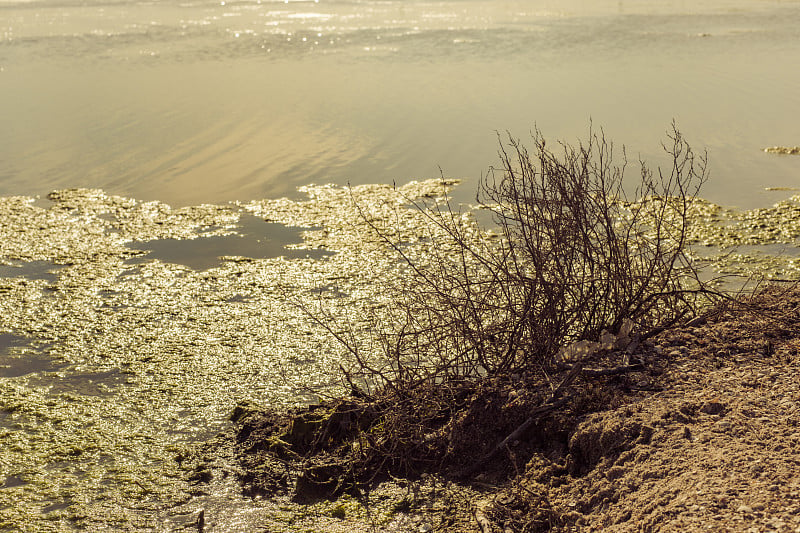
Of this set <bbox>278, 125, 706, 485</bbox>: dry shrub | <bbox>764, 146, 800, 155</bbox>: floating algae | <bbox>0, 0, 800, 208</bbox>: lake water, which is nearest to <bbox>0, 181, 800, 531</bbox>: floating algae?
<bbox>278, 125, 706, 485</bbox>: dry shrub

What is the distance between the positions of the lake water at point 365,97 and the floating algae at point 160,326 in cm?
103

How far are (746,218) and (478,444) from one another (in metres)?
4.98

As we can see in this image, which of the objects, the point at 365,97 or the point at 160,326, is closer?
the point at 160,326

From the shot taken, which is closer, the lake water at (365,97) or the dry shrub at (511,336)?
the dry shrub at (511,336)

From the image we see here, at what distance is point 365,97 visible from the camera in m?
14.0

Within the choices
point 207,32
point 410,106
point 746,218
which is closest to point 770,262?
point 746,218

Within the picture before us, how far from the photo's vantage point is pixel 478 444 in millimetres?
4262

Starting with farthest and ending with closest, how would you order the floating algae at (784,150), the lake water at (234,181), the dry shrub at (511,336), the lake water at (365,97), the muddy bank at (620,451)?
the floating algae at (784,150) → the lake water at (365,97) → the lake water at (234,181) → the dry shrub at (511,336) → the muddy bank at (620,451)

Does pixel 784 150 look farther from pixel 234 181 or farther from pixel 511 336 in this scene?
pixel 511 336

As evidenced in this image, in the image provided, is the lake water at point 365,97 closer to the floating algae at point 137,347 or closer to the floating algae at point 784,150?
the floating algae at point 784,150

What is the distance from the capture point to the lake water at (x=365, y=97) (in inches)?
398

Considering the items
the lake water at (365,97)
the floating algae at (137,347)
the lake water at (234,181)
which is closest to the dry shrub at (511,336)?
the lake water at (234,181)

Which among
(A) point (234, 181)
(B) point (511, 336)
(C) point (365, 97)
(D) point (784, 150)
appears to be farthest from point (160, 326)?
(C) point (365, 97)

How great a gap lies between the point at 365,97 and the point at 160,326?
28.8 feet
